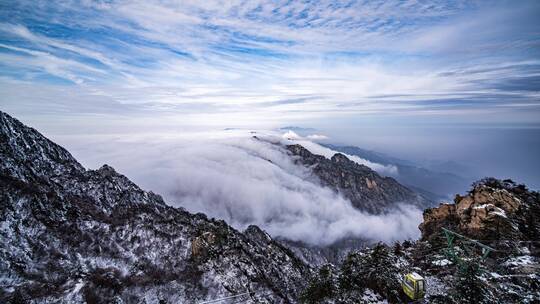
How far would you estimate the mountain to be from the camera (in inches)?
891

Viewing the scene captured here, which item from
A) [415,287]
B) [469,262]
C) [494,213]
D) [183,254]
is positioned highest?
[494,213]

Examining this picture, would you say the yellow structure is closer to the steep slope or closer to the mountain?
the mountain

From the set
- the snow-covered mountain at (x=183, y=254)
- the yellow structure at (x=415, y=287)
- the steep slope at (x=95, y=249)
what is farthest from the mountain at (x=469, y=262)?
the steep slope at (x=95, y=249)

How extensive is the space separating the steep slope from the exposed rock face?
32.8 meters

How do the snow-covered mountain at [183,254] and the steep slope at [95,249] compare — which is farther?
the steep slope at [95,249]

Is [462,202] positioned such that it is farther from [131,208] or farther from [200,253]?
[131,208]

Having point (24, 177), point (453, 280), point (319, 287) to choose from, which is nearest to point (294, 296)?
point (319, 287)

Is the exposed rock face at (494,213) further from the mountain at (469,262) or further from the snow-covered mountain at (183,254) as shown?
the snow-covered mountain at (183,254)

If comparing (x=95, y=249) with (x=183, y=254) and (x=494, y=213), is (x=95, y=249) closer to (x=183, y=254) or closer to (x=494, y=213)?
(x=183, y=254)

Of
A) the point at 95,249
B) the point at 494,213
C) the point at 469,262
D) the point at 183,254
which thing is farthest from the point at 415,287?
the point at 95,249

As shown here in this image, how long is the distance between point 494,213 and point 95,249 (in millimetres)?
66349

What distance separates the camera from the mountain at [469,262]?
22.6 m

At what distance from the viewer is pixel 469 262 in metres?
23.0

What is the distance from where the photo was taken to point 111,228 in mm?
54500
